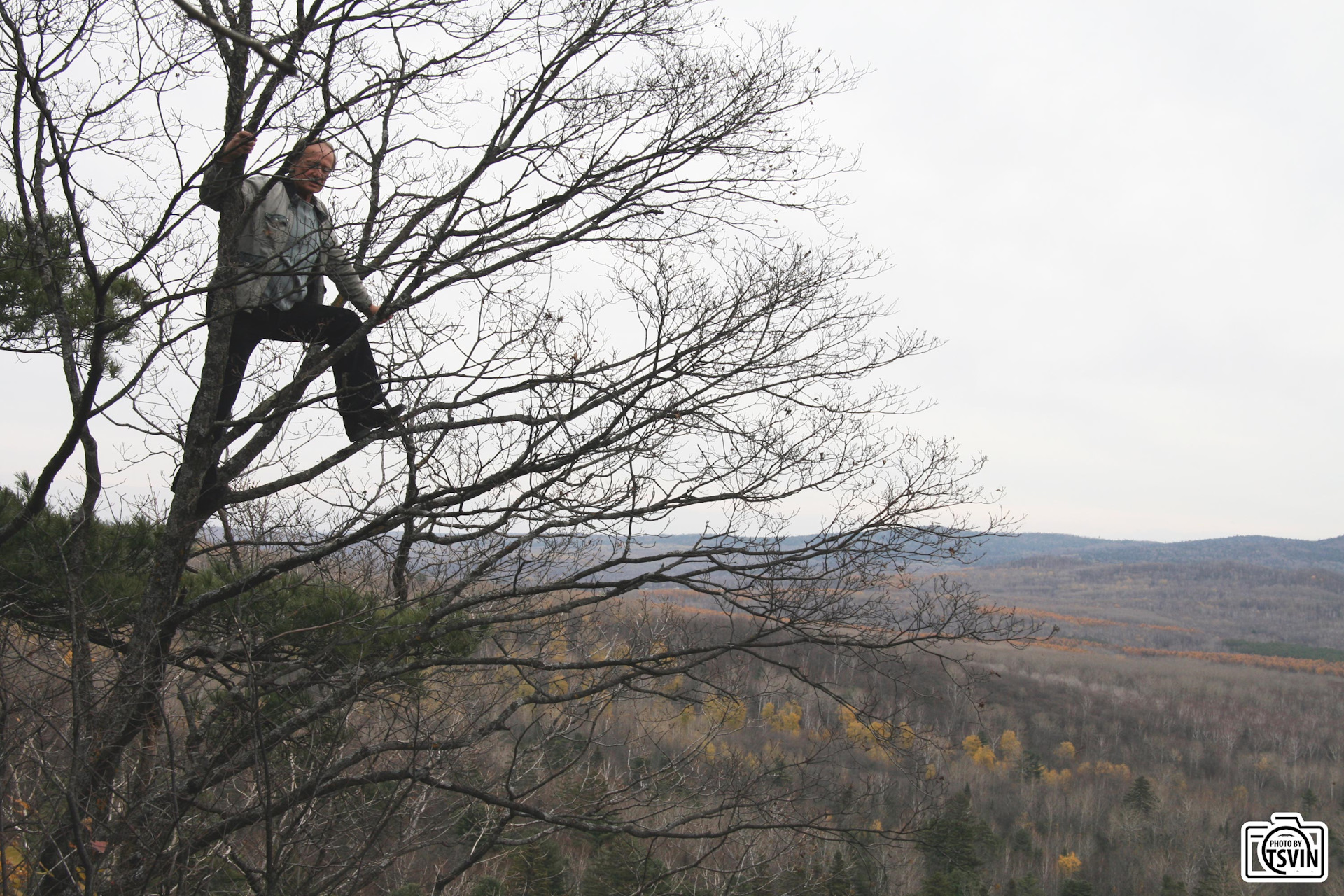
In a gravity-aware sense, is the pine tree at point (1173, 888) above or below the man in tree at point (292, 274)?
below

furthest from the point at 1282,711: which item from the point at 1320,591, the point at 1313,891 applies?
the point at 1320,591

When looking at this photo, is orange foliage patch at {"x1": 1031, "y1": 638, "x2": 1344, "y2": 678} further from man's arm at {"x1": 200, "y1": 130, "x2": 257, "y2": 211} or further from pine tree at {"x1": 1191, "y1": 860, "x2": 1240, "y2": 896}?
man's arm at {"x1": 200, "y1": 130, "x2": 257, "y2": 211}

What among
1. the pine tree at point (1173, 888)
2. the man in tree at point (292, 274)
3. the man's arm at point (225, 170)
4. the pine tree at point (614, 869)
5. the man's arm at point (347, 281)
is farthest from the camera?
the pine tree at point (1173, 888)

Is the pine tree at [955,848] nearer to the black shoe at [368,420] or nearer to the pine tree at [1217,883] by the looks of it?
the black shoe at [368,420]

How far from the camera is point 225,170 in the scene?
414cm

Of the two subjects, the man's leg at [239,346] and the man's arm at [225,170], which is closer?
the man's arm at [225,170]

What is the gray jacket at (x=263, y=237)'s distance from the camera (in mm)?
4062

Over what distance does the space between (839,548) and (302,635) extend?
3.28m

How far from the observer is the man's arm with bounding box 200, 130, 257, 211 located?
393cm

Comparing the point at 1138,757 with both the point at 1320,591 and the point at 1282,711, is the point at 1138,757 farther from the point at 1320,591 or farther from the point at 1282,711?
the point at 1320,591

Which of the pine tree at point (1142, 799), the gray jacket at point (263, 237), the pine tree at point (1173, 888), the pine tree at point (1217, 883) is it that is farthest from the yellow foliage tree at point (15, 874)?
the pine tree at point (1142, 799)

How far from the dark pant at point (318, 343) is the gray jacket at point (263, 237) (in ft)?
0.44

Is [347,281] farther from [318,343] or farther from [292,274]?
[318,343]

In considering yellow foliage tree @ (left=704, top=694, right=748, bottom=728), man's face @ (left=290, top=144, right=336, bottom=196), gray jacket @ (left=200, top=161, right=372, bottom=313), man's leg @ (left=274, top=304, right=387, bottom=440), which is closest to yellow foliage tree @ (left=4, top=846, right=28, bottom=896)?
man's leg @ (left=274, top=304, right=387, bottom=440)
